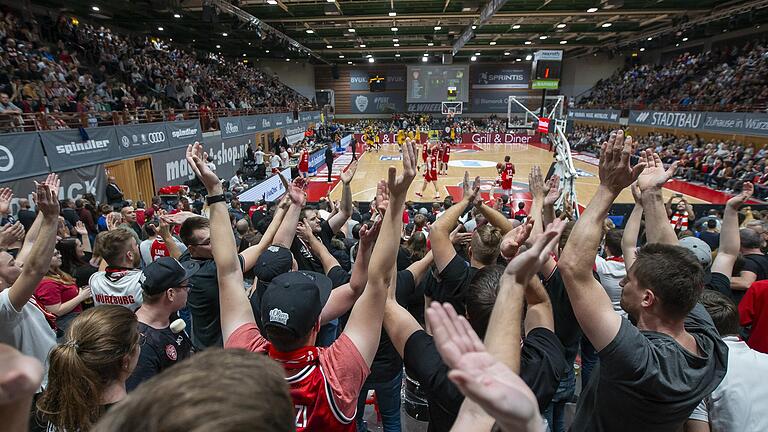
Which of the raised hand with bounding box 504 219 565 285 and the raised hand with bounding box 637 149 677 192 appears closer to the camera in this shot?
the raised hand with bounding box 504 219 565 285

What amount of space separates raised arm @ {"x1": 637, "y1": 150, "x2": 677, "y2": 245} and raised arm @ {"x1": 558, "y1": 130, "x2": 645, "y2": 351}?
93cm

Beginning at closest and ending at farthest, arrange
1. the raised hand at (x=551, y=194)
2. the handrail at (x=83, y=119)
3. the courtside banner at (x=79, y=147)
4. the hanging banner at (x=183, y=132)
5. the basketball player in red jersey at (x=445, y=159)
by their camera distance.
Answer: the raised hand at (x=551, y=194) < the handrail at (x=83, y=119) < the courtside banner at (x=79, y=147) < the hanging banner at (x=183, y=132) < the basketball player in red jersey at (x=445, y=159)

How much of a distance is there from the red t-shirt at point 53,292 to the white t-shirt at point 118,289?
0.67 meters

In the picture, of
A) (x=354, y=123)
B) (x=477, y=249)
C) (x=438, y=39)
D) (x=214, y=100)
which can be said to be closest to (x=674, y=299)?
(x=477, y=249)

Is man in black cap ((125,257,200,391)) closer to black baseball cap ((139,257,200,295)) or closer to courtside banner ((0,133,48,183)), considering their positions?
black baseball cap ((139,257,200,295))

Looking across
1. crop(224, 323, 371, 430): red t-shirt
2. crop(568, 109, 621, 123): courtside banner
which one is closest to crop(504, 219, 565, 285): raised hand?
crop(224, 323, 371, 430): red t-shirt

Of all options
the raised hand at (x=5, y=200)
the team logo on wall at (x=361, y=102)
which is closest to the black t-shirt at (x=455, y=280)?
the raised hand at (x=5, y=200)

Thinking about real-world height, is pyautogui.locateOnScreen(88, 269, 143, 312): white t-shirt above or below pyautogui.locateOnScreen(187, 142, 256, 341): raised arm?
below

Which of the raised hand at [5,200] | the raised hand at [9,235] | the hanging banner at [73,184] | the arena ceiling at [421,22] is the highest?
the arena ceiling at [421,22]

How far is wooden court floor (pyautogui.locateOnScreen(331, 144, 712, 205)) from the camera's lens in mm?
16589

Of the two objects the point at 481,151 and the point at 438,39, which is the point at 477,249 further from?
the point at 438,39

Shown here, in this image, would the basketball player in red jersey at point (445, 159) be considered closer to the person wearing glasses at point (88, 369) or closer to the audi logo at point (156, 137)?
the audi logo at point (156, 137)

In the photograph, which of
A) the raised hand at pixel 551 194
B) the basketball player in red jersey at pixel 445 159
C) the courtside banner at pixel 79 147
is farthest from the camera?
the basketball player in red jersey at pixel 445 159

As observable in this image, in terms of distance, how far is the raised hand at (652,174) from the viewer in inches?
109
